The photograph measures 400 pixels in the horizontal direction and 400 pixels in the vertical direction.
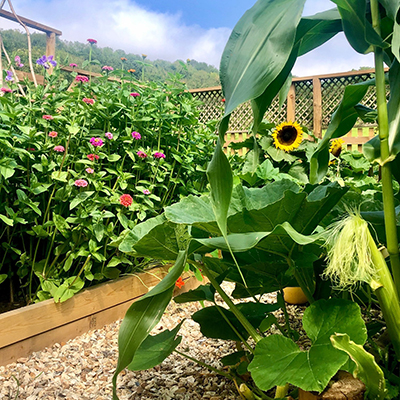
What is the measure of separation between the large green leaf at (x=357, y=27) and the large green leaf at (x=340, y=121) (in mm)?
87

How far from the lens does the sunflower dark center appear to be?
9.23 feet

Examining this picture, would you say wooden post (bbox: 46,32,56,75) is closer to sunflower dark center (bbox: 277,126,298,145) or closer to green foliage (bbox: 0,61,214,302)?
green foliage (bbox: 0,61,214,302)

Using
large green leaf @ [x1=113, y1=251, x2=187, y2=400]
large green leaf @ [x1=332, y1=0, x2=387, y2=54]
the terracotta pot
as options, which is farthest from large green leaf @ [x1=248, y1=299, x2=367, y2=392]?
the terracotta pot

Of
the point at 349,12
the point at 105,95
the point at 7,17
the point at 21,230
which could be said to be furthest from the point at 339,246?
the point at 7,17

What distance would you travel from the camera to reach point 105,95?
5.64 feet

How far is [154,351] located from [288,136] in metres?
2.34

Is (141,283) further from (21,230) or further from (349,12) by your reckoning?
(349,12)

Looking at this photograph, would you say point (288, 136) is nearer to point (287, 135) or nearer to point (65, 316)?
point (287, 135)

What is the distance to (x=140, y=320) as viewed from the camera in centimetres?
52

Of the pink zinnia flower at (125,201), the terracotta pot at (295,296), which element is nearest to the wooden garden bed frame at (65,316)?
the pink zinnia flower at (125,201)

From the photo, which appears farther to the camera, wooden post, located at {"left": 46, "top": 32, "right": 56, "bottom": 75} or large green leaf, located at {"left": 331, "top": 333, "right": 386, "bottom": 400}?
wooden post, located at {"left": 46, "top": 32, "right": 56, "bottom": 75}

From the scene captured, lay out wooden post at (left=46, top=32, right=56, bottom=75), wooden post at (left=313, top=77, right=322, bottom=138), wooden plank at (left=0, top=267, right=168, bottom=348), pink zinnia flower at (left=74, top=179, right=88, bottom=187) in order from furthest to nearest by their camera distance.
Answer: wooden post at (left=313, top=77, right=322, bottom=138)
wooden post at (left=46, top=32, right=56, bottom=75)
pink zinnia flower at (left=74, top=179, right=88, bottom=187)
wooden plank at (left=0, top=267, right=168, bottom=348)

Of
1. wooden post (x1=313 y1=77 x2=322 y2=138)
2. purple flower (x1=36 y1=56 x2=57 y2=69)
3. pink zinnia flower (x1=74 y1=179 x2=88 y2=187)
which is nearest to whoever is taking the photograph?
pink zinnia flower (x1=74 y1=179 x2=88 y2=187)

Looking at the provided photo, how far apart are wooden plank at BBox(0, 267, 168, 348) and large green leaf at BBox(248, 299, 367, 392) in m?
1.00
